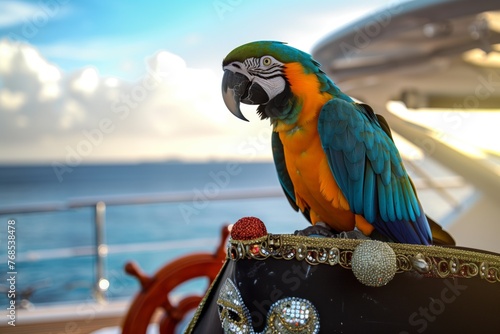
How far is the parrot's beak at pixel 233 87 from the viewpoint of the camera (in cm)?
52

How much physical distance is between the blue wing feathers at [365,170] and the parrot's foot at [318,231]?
4 centimetres

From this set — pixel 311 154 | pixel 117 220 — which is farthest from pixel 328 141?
pixel 117 220

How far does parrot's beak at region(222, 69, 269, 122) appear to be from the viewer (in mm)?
519

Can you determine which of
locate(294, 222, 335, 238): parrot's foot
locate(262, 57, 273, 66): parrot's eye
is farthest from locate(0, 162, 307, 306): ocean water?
locate(262, 57, 273, 66): parrot's eye

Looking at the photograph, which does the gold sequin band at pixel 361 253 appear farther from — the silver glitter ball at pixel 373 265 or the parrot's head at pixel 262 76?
the parrot's head at pixel 262 76

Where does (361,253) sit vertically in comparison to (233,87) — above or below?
below

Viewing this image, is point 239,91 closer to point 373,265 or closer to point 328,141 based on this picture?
point 328,141

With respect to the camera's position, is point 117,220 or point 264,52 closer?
point 264,52

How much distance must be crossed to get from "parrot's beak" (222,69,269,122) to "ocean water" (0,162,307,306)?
13 centimetres

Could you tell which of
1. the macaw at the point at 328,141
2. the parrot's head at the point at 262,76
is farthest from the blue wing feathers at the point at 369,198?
Answer: the parrot's head at the point at 262,76

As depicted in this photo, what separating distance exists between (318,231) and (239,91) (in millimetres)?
155

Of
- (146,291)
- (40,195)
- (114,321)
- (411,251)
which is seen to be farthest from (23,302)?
(40,195)

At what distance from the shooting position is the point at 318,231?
536 millimetres

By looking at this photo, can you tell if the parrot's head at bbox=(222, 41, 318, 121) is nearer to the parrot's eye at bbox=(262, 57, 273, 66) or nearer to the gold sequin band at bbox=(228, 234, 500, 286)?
the parrot's eye at bbox=(262, 57, 273, 66)
